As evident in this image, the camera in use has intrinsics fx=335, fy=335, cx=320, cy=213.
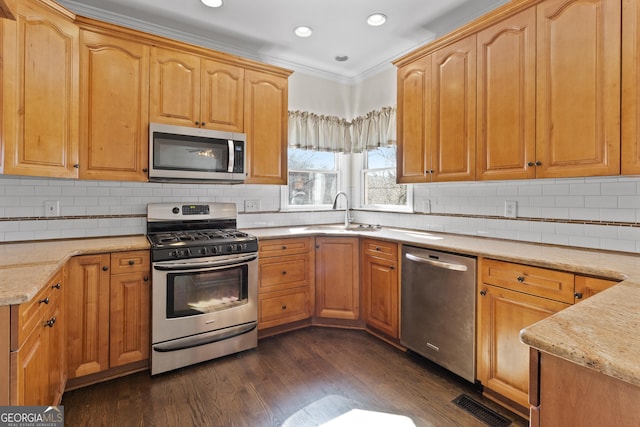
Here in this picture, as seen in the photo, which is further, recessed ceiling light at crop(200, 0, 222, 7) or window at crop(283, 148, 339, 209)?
window at crop(283, 148, 339, 209)

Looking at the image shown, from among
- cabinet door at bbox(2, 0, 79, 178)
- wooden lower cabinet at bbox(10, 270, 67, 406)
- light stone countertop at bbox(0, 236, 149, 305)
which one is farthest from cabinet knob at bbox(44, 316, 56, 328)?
cabinet door at bbox(2, 0, 79, 178)

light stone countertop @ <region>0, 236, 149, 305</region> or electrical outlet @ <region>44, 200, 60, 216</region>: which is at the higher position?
electrical outlet @ <region>44, 200, 60, 216</region>

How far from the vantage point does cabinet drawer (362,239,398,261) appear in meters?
2.79

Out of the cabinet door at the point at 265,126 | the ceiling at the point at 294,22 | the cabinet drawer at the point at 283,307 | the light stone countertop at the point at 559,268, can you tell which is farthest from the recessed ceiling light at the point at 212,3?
the cabinet drawer at the point at 283,307

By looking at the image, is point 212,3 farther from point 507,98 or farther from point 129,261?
point 507,98

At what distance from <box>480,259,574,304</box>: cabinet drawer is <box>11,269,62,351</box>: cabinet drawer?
232 centimetres

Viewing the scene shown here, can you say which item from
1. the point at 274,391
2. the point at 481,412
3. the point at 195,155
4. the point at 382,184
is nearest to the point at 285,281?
the point at 274,391

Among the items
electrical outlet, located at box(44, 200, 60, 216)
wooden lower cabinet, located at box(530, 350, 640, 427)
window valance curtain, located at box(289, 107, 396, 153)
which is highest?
window valance curtain, located at box(289, 107, 396, 153)

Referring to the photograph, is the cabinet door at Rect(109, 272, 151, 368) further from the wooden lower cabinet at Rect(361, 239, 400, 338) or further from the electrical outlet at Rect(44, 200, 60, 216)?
the wooden lower cabinet at Rect(361, 239, 400, 338)

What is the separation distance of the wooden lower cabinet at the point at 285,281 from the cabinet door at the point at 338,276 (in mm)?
100

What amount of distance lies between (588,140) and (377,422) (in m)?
1.99

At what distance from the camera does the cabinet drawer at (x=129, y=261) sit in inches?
89.0

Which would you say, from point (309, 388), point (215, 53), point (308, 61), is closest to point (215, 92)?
point (215, 53)

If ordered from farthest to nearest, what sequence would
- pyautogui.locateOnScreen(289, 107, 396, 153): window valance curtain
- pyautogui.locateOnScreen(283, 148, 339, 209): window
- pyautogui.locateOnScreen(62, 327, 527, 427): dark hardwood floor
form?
pyautogui.locateOnScreen(283, 148, 339, 209): window < pyautogui.locateOnScreen(289, 107, 396, 153): window valance curtain < pyautogui.locateOnScreen(62, 327, 527, 427): dark hardwood floor
